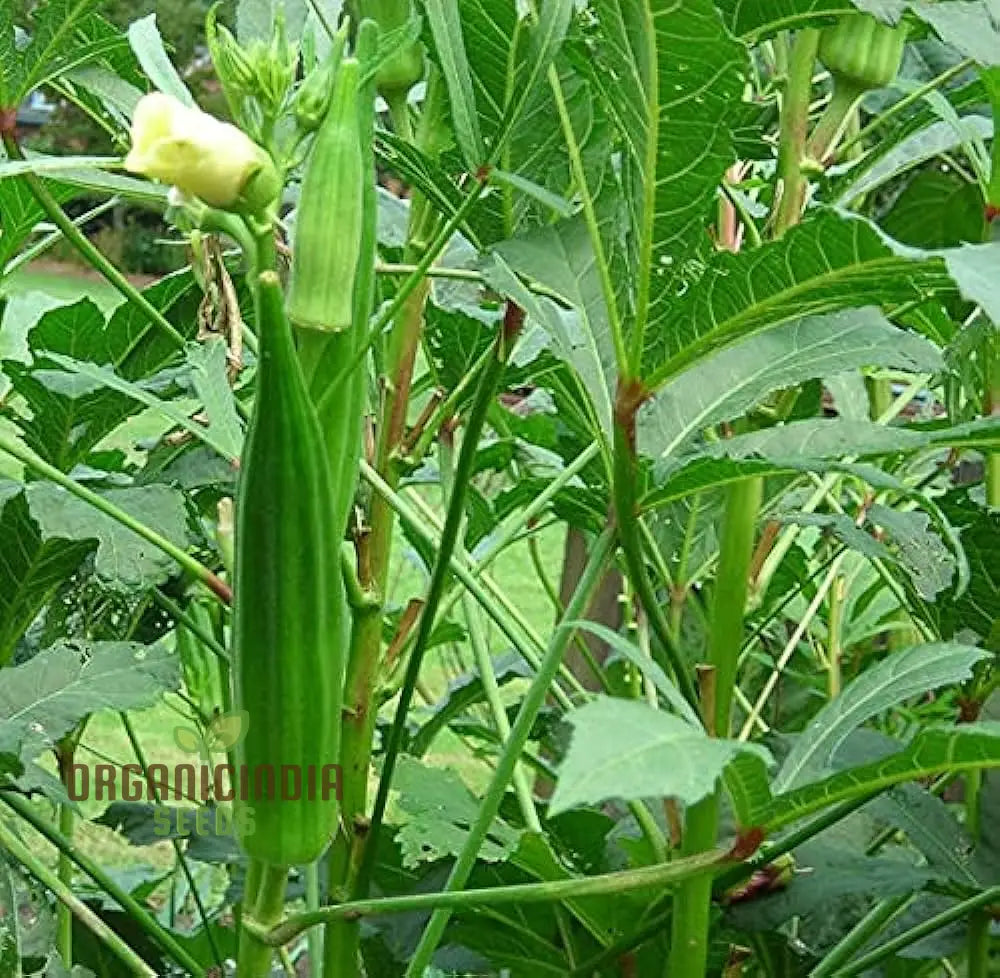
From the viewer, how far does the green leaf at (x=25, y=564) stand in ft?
2.18

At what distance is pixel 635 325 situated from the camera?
1.55ft

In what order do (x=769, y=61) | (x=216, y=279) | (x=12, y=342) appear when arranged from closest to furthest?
1. (x=216, y=279)
2. (x=769, y=61)
3. (x=12, y=342)

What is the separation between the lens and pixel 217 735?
59cm

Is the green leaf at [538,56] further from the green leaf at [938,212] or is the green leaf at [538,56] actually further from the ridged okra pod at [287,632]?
the green leaf at [938,212]

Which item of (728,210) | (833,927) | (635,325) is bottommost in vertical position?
(833,927)

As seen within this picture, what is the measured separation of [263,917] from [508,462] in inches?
16.5

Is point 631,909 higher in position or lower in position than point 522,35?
lower

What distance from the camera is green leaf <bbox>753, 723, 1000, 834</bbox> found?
41 cm

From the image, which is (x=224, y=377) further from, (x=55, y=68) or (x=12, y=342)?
(x=12, y=342)

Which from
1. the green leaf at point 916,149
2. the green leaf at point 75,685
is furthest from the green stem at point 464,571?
the green leaf at point 916,149

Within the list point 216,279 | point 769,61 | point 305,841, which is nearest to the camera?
point 305,841

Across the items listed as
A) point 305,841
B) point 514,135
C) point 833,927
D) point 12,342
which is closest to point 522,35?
point 514,135

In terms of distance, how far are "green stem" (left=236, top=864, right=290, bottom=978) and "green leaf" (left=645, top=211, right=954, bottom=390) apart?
19cm

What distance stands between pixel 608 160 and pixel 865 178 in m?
0.22
